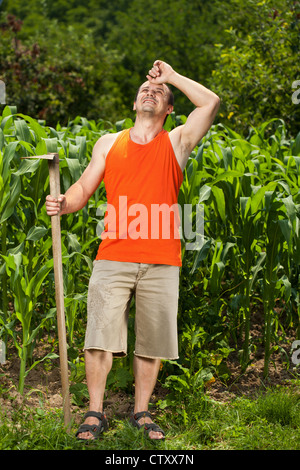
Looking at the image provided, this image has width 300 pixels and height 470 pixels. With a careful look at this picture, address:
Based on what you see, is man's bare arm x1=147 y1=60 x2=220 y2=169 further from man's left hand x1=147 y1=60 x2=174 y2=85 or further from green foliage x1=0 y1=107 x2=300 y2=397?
green foliage x1=0 y1=107 x2=300 y2=397

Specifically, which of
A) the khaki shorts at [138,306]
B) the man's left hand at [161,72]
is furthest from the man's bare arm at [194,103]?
the khaki shorts at [138,306]

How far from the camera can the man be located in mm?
3061

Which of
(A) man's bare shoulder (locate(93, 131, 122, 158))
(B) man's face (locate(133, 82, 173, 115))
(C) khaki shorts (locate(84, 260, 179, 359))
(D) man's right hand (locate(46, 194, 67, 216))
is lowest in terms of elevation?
(C) khaki shorts (locate(84, 260, 179, 359))

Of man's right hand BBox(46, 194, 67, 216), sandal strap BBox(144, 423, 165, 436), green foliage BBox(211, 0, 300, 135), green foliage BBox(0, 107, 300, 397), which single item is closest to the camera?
man's right hand BBox(46, 194, 67, 216)

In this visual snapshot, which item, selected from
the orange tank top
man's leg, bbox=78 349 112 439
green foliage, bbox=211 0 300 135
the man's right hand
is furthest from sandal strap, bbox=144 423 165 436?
green foliage, bbox=211 0 300 135

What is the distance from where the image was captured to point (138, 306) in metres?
3.15

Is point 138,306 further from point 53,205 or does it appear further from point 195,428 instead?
point 195,428

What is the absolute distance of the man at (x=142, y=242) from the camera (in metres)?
3.06

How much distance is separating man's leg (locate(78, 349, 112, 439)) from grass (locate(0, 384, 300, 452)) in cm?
16

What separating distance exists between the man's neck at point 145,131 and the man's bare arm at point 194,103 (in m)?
0.09

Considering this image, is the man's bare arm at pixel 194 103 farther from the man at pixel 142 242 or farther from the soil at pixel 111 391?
the soil at pixel 111 391
